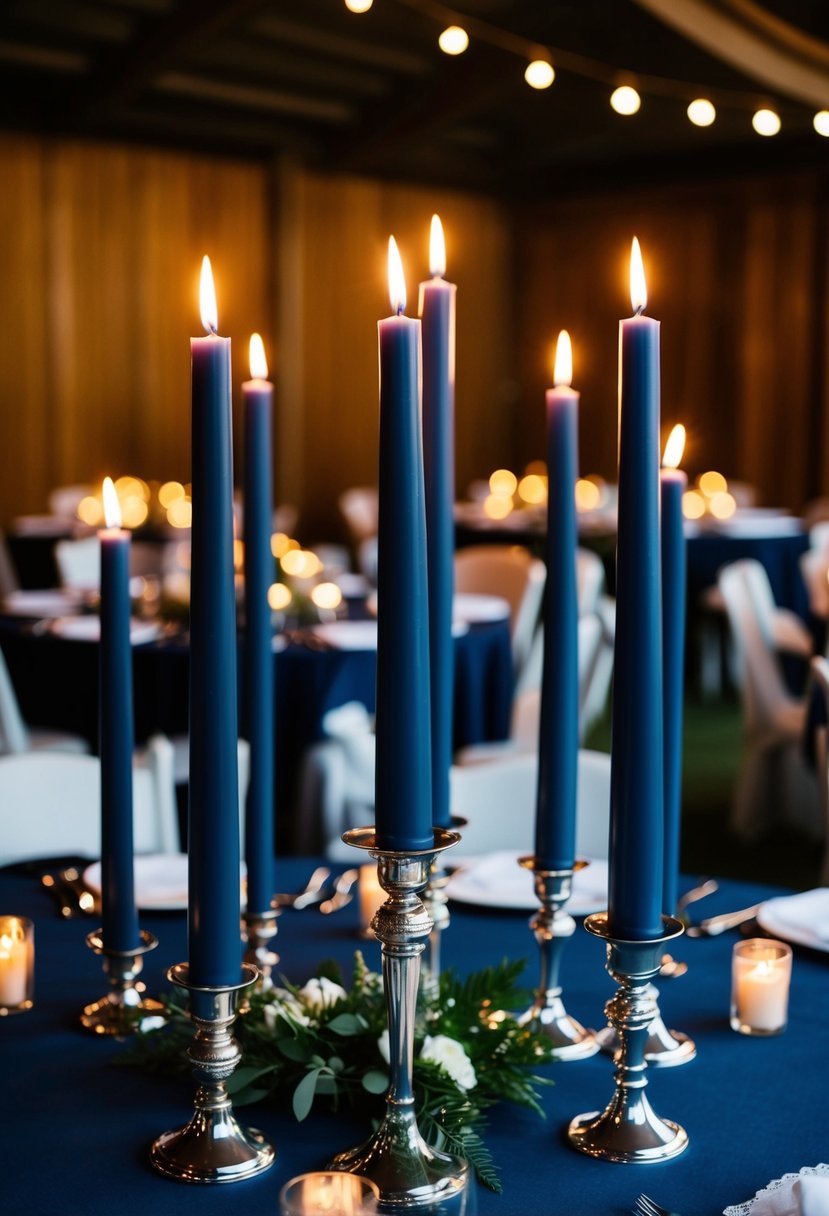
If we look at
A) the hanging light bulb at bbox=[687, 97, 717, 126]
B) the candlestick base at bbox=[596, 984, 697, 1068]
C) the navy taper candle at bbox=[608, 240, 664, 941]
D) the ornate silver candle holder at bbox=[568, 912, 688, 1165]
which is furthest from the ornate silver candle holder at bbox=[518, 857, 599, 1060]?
the hanging light bulb at bbox=[687, 97, 717, 126]

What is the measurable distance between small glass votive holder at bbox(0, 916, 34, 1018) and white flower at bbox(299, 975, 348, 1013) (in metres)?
0.33

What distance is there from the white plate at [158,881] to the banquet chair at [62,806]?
1.15 feet

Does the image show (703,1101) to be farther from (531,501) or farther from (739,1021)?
(531,501)

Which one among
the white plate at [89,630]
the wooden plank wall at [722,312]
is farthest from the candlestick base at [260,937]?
the wooden plank wall at [722,312]

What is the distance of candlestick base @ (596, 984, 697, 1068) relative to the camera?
1.21m

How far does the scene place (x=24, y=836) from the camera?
2139mm

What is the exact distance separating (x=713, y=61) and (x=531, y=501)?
5.40m

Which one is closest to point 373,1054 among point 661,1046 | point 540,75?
point 661,1046

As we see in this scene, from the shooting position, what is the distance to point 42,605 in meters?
4.73

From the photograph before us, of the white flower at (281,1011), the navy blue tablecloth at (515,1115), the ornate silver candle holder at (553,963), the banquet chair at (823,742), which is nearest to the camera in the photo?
the navy blue tablecloth at (515,1115)

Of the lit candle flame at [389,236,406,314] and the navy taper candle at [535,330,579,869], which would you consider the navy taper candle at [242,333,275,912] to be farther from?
the lit candle flame at [389,236,406,314]

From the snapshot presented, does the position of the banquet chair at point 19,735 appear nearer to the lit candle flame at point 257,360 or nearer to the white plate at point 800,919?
the white plate at point 800,919

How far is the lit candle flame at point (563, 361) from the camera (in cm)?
114

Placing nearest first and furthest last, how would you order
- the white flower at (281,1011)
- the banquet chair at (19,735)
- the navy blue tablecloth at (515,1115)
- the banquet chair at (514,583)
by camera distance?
1. the navy blue tablecloth at (515,1115)
2. the white flower at (281,1011)
3. the banquet chair at (19,735)
4. the banquet chair at (514,583)
